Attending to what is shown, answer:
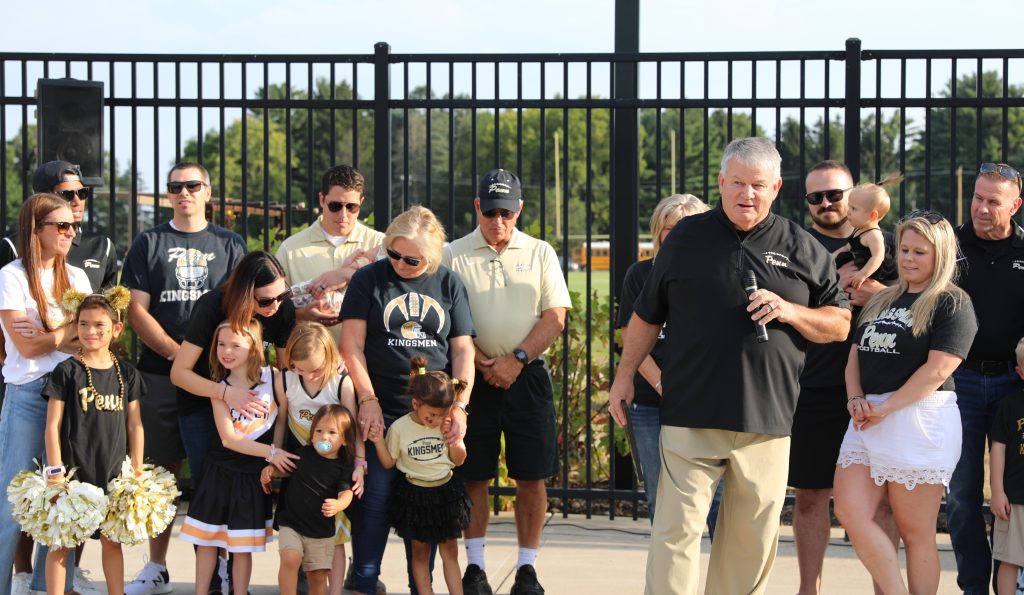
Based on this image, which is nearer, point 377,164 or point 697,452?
point 697,452

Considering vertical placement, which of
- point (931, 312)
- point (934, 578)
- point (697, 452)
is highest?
point (931, 312)

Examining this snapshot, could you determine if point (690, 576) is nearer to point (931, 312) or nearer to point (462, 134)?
point (931, 312)

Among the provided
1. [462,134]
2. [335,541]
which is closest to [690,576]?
[335,541]

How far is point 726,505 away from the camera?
4.17m

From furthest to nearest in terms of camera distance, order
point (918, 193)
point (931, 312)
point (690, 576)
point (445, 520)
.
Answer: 1. point (918, 193)
2. point (445, 520)
3. point (931, 312)
4. point (690, 576)

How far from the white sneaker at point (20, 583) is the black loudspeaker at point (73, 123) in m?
2.24

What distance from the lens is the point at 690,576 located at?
3975 millimetres

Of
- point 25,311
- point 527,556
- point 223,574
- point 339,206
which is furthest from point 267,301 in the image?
point 527,556

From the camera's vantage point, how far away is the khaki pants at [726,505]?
399 centimetres

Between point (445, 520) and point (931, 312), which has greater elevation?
point (931, 312)

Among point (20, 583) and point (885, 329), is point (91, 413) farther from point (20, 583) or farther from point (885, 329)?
point (885, 329)

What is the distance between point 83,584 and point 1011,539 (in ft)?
13.6

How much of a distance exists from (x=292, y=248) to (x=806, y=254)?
8.45 ft

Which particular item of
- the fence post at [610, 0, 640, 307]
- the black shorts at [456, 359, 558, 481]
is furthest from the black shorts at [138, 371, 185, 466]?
the fence post at [610, 0, 640, 307]
